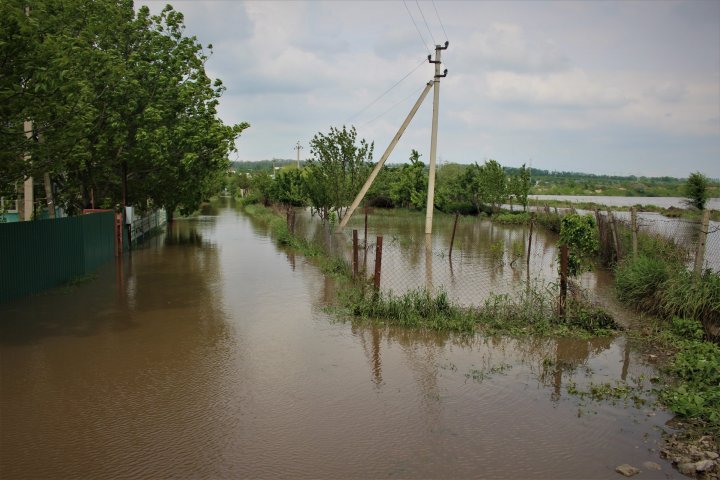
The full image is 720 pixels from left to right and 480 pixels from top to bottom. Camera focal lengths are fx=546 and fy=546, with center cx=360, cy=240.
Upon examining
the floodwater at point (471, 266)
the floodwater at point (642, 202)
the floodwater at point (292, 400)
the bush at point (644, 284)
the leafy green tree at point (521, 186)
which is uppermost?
the leafy green tree at point (521, 186)

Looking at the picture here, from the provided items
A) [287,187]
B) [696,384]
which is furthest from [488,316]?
[287,187]

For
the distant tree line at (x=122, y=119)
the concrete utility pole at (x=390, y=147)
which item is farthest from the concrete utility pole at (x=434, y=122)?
the distant tree line at (x=122, y=119)

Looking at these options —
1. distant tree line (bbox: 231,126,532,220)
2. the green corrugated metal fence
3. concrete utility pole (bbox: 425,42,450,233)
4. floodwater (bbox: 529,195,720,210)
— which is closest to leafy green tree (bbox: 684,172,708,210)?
floodwater (bbox: 529,195,720,210)

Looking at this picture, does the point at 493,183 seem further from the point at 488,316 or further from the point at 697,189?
the point at 488,316

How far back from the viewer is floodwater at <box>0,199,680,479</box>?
16.9ft

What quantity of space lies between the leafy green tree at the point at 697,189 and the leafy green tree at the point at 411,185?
22.0 m

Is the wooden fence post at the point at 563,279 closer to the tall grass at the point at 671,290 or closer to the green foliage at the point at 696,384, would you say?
the tall grass at the point at 671,290

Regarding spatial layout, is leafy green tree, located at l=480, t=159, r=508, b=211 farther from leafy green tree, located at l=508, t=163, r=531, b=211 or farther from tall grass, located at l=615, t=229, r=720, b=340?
tall grass, located at l=615, t=229, r=720, b=340

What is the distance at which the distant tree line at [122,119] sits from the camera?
36.9 feet

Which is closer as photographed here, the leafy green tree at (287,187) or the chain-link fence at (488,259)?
the chain-link fence at (488,259)

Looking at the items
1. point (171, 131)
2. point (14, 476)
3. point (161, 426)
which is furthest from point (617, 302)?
point (171, 131)

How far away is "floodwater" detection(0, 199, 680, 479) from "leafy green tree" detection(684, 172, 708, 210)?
142ft

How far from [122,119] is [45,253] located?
7735 millimetres

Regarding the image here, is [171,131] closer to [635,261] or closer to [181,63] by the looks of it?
[181,63]
